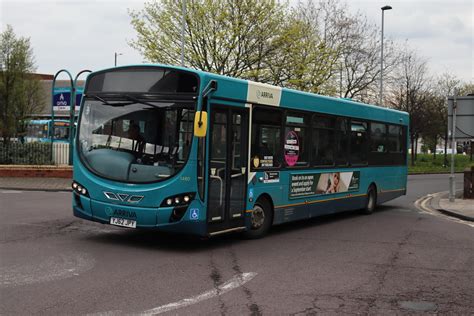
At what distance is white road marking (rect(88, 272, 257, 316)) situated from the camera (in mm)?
5305

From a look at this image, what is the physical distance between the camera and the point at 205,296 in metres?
5.97

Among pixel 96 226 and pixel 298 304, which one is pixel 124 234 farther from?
pixel 298 304

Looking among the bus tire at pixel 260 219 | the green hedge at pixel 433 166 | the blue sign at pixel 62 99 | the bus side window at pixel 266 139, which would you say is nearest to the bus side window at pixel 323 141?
the bus side window at pixel 266 139

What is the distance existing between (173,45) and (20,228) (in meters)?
21.1

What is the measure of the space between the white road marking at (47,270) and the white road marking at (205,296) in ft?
5.14

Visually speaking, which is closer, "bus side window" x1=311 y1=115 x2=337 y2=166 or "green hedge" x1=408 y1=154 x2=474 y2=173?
"bus side window" x1=311 y1=115 x2=337 y2=166

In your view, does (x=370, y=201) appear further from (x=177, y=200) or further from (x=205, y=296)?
(x=205, y=296)

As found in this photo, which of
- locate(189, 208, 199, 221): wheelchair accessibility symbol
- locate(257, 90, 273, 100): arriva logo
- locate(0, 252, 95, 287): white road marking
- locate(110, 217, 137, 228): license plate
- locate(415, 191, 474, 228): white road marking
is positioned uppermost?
locate(257, 90, 273, 100): arriva logo

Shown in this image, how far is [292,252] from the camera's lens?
8.80 meters

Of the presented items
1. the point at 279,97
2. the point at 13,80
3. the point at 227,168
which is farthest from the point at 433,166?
the point at 227,168

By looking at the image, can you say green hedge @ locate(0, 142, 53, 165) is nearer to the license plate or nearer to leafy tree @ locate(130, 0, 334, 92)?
leafy tree @ locate(130, 0, 334, 92)

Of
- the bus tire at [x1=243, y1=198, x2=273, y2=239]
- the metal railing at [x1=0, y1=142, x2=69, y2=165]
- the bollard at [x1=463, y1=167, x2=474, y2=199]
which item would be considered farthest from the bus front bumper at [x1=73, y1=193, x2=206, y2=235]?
the metal railing at [x1=0, y1=142, x2=69, y2=165]

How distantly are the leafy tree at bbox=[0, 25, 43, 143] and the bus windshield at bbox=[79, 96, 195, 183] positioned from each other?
2388 centimetres

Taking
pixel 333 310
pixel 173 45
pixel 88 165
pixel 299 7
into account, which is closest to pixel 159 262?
pixel 88 165
